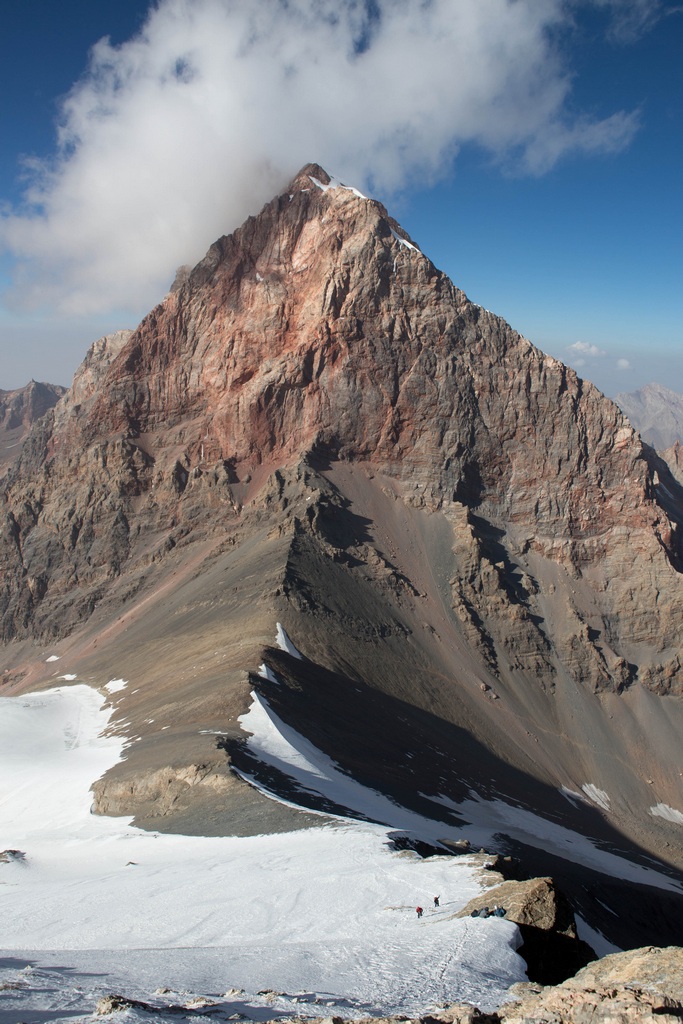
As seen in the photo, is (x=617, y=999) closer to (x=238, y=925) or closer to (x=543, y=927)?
(x=543, y=927)

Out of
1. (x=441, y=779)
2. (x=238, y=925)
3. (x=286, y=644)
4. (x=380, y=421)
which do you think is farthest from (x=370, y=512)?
(x=238, y=925)

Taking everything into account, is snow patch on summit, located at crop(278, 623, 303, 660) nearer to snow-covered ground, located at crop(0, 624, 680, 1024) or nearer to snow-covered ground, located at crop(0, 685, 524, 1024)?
snow-covered ground, located at crop(0, 624, 680, 1024)

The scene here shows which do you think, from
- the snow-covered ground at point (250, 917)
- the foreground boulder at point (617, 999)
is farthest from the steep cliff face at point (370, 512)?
the foreground boulder at point (617, 999)

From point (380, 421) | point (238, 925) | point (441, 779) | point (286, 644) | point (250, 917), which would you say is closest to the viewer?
point (238, 925)

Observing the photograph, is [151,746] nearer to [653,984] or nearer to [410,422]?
[653,984]

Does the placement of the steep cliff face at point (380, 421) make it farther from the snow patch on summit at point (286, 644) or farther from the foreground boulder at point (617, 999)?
the foreground boulder at point (617, 999)

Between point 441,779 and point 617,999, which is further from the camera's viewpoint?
point 441,779

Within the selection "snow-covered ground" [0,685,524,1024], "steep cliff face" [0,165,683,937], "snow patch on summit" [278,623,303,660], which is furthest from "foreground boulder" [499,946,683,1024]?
"steep cliff face" [0,165,683,937]
